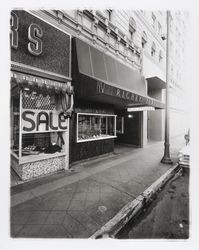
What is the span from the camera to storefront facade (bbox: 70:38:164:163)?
4.87m

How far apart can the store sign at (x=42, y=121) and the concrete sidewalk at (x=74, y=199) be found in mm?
1680

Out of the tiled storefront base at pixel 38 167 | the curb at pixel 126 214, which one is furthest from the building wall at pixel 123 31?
the tiled storefront base at pixel 38 167

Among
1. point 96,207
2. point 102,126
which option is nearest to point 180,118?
point 102,126

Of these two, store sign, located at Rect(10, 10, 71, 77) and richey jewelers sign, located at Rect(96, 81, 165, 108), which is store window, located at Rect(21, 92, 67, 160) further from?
richey jewelers sign, located at Rect(96, 81, 165, 108)

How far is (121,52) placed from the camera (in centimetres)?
821

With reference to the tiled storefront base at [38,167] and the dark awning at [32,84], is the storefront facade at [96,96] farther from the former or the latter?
the dark awning at [32,84]

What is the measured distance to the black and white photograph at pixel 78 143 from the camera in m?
2.78

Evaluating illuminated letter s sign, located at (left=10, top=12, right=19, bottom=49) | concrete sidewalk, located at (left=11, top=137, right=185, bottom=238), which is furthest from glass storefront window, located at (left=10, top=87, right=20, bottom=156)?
concrete sidewalk, located at (left=11, top=137, right=185, bottom=238)

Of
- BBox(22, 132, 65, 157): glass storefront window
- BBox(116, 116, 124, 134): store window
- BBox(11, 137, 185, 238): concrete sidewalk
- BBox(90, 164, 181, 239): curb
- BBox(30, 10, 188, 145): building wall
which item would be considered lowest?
BBox(90, 164, 181, 239): curb

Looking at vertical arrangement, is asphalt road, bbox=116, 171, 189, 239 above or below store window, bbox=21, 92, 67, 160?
below

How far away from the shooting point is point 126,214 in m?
2.96

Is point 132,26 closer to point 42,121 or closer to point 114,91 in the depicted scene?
point 114,91
